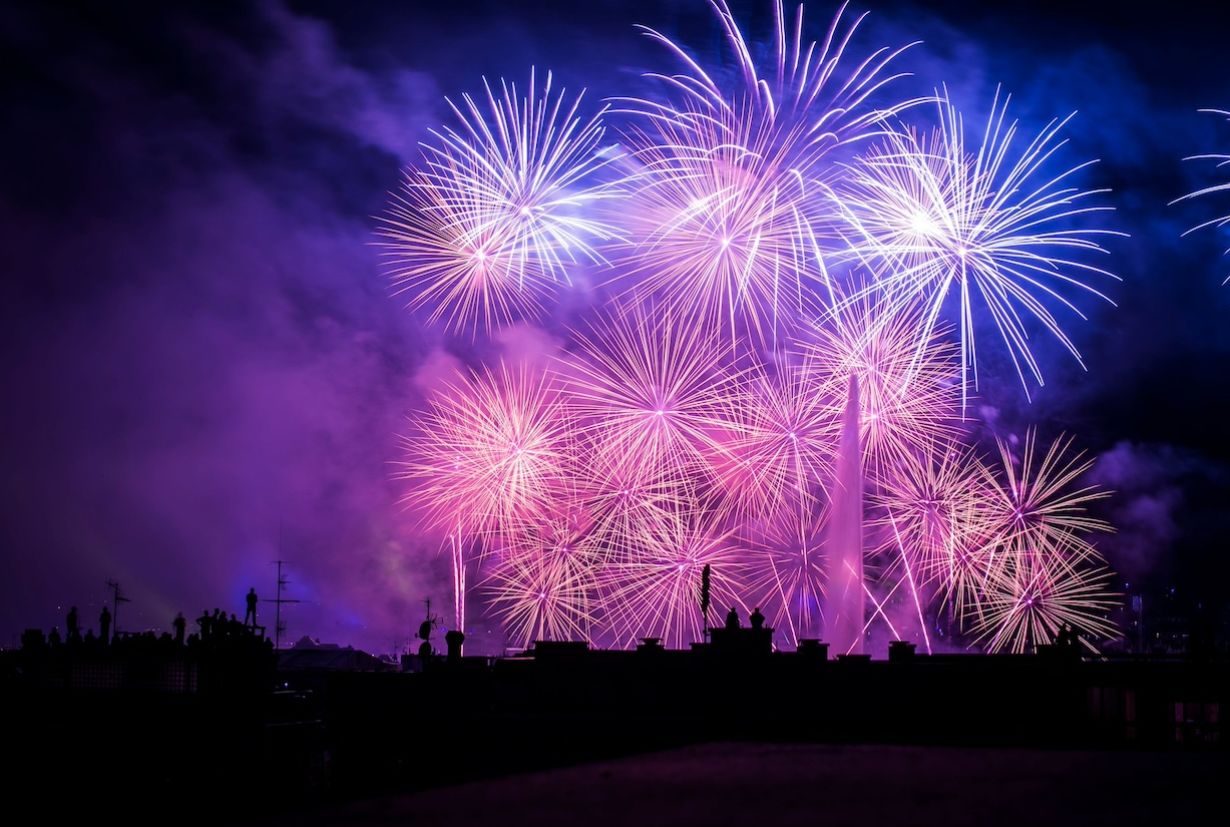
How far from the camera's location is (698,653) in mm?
26141

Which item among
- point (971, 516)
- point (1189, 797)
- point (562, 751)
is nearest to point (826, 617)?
point (971, 516)

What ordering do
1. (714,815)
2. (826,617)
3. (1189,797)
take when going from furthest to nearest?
(826,617) < (1189,797) < (714,815)

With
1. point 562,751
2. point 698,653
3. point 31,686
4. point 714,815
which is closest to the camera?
point 714,815

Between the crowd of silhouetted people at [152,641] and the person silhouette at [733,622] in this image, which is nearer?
the person silhouette at [733,622]

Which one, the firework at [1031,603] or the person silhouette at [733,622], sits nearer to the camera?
the person silhouette at [733,622]

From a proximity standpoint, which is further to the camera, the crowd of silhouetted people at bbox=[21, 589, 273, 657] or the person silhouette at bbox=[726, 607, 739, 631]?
the crowd of silhouetted people at bbox=[21, 589, 273, 657]

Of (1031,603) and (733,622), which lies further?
(1031,603)

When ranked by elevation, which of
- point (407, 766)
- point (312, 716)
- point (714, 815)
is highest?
point (714, 815)

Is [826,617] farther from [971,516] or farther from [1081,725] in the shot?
[1081,725]

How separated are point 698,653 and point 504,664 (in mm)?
5041

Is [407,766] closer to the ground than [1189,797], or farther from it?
closer to the ground

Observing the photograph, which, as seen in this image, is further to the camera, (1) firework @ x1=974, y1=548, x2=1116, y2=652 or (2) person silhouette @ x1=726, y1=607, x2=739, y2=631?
(1) firework @ x1=974, y1=548, x2=1116, y2=652

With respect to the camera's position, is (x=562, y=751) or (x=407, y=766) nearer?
(x=562, y=751)

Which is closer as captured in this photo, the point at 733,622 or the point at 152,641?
the point at 733,622
